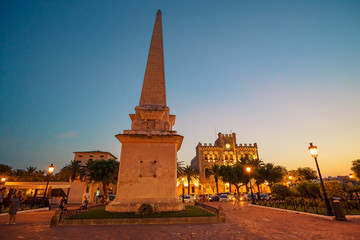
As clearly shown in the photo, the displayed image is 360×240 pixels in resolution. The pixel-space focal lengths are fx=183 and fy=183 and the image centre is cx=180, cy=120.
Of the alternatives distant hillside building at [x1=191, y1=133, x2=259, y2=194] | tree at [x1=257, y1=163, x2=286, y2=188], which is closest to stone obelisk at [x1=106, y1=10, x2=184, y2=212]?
tree at [x1=257, y1=163, x2=286, y2=188]

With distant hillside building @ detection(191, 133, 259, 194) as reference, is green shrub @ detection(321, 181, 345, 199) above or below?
below

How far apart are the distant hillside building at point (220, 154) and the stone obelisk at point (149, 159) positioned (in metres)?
55.1

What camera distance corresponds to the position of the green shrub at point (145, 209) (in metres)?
10.6

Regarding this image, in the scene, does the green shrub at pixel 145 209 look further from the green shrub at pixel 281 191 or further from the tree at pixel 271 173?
the tree at pixel 271 173

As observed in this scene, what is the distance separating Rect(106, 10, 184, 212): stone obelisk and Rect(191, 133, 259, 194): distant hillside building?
5509cm

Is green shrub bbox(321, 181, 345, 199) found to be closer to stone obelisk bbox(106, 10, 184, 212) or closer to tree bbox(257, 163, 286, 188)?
stone obelisk bbox(106, 10, 184, 212)

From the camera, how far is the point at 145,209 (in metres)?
10.7

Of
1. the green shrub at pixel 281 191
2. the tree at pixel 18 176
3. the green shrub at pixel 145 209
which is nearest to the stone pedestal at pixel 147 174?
the green shrub at pixel 145 209

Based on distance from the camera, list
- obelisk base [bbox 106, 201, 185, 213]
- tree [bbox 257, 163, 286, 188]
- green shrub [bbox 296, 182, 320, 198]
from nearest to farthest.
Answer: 1. obelisk base [bbox 106, 201, 185, 213]
2. green shrub [bbox 296, 182, 320, 198]
3. tree [bbox 257, 163, 286, 188]

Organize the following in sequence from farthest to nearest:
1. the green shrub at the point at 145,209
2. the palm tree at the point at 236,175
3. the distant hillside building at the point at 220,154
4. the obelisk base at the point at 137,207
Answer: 1. the distant hillside building at the point at 220,154
2. the palm tree at the point at 236,175
3. the obelisk base at the point at 137,207
4. the green shrub at the point at 145,209

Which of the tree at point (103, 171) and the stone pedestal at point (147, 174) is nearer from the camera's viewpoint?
the stone pedestal at point (147, 174)

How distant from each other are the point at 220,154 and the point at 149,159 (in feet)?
198

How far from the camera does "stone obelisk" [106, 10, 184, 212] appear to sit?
11633mm

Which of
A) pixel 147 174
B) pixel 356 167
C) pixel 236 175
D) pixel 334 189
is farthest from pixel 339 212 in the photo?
pixel 236 175
